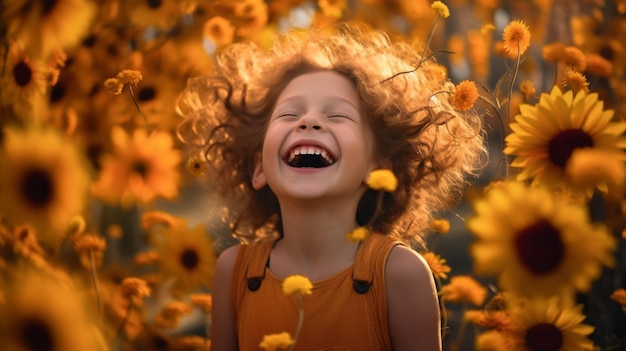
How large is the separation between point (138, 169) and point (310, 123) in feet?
1.38

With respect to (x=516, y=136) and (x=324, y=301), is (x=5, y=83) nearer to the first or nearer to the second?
(x=324, y=301)

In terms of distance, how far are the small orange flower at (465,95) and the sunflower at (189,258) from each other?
17.8 inches

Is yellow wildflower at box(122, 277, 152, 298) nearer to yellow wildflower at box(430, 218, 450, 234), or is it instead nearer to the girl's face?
the girl's face

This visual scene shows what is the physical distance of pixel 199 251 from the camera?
151 centimetres

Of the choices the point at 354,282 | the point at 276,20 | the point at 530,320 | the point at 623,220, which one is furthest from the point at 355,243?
the point at 276,20

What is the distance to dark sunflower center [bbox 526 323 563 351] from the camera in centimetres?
118

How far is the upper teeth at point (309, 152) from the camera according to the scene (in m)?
1.20

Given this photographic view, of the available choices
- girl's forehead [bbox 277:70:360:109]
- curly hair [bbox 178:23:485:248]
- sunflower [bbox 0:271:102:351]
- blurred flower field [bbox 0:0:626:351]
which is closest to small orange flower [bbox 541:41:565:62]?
blurred flower field [bbox 0:0:626:351]

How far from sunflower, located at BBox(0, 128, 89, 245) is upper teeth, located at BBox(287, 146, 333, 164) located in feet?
0.81

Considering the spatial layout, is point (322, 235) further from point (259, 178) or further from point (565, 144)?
point (565, 144)

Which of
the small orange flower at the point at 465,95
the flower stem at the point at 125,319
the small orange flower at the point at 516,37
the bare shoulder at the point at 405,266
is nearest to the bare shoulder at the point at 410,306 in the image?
the bare shoulder at the point at 405,266

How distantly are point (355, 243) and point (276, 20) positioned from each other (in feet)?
1.91

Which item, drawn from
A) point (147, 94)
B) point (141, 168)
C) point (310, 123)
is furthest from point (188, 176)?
point (310, 123)

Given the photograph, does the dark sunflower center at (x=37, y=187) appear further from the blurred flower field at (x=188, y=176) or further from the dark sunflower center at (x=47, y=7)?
the dark sunflower center at (x=47, y=7)
